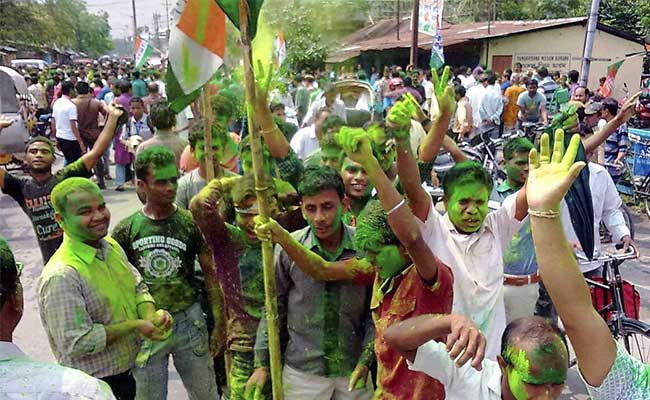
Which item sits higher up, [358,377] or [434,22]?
[434,22]

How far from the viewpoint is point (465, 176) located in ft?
8.65

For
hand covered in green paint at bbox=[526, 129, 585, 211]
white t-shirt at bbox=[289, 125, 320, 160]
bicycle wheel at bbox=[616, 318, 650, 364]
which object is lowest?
bicycle wheel at bbox=[616, 318, 650, 364]

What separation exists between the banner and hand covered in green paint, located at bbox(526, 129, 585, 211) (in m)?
11.8

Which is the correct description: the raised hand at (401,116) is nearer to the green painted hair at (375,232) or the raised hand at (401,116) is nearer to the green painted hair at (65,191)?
the green painted hair at (375,232)

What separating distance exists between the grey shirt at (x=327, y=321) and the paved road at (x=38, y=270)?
75.3 inches

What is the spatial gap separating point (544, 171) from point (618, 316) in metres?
2.39

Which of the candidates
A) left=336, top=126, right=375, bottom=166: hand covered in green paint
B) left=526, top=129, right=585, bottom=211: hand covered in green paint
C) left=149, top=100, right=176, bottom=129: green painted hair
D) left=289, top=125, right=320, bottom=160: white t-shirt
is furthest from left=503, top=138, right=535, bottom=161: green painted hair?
left=149, top=100, right=176, bottom=129: green painted hair

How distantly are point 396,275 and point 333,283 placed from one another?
43cm

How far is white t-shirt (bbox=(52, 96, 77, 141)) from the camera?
30.0ft

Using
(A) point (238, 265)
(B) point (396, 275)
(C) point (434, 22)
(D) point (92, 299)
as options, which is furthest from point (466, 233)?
(C) point (434, 22)

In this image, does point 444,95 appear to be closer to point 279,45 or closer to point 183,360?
point 183,360

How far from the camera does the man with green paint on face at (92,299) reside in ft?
7.93

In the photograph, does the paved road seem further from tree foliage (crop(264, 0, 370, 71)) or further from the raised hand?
tree foliage (crop(264, 0, 370, 71))

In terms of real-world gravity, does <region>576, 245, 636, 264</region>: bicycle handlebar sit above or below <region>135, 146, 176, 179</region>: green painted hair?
below
